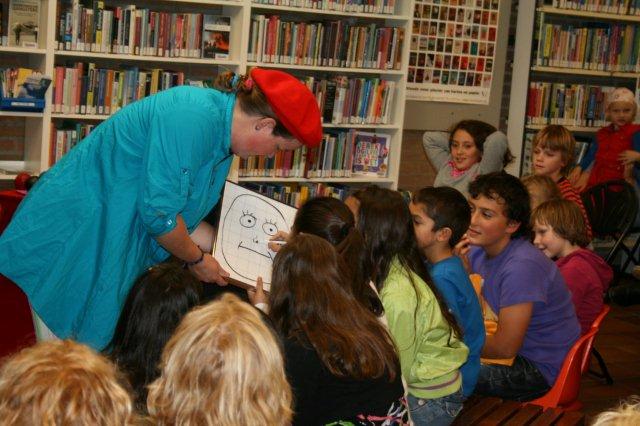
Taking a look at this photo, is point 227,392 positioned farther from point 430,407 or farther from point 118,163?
point 430,407

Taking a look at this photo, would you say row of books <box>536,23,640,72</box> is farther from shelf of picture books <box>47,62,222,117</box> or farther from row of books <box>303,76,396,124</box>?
shelf of picture books <box>47,62,222,117</box>

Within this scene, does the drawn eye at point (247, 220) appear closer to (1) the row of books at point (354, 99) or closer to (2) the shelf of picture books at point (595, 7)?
(1) the row of books at point (354, 99)

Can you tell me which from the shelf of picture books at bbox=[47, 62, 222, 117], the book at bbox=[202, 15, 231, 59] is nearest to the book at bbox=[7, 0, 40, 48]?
the shelf of picture books at bbox=[47, 62, 222, 117]

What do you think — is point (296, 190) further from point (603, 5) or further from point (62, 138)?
point (603, 5)

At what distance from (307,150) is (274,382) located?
4.24 meters

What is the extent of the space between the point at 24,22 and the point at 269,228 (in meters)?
2.67

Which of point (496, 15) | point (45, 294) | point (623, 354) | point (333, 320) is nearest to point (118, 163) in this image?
point (45, 294)

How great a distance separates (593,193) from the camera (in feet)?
19.6

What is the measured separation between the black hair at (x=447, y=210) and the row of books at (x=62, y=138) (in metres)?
2.52

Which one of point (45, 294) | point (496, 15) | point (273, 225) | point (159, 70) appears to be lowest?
point (45, 294)

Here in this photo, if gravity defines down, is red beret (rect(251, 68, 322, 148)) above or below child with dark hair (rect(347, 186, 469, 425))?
above

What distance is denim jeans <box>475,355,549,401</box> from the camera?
3191mm

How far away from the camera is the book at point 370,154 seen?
595cm

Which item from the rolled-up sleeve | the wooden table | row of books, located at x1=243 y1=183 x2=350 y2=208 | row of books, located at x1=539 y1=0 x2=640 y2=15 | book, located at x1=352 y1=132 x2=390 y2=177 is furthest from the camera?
row of books, located at x1=539 y1=0 x2=640 y2=15
